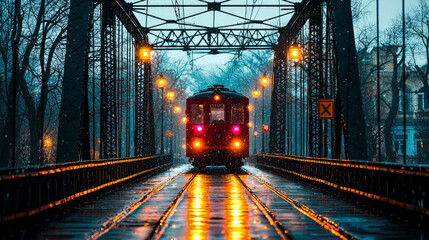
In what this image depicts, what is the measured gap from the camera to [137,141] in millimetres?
42188

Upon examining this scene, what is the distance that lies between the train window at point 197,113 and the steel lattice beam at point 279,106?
9.02 meters

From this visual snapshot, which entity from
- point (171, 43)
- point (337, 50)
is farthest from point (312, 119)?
point (171, 43)

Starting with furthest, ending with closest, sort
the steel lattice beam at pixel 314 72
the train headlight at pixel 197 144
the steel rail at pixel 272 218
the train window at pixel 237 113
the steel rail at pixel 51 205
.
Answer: the train headlight at pixel 197 144
the train window at pixel 237 113
the steel lattice beam at pixel 314 72
the steel rail at pixel 51 205
the steel rail at pixel 272 218

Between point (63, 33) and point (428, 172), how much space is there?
33923 millimetres

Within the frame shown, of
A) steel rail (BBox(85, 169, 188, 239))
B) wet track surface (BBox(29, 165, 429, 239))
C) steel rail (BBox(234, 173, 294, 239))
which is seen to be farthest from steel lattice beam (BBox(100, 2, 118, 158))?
steel rail (BBox(234, 173, 294, 239))

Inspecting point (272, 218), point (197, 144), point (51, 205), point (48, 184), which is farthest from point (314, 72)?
point (48, 184)

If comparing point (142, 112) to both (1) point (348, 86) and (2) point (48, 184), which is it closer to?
(1) point (348, 86)

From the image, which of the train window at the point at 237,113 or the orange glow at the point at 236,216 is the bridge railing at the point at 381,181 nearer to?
the orange glow at the point at 236,216

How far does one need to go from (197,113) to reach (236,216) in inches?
900

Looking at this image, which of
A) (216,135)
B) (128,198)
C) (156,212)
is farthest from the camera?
(216,135)

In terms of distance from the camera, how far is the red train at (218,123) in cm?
3653

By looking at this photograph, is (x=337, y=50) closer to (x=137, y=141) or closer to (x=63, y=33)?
(x=137, y=141)

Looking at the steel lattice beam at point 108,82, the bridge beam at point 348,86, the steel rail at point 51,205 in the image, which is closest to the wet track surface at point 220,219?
the steel rail at point 51,205

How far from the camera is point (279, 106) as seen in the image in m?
46.1
